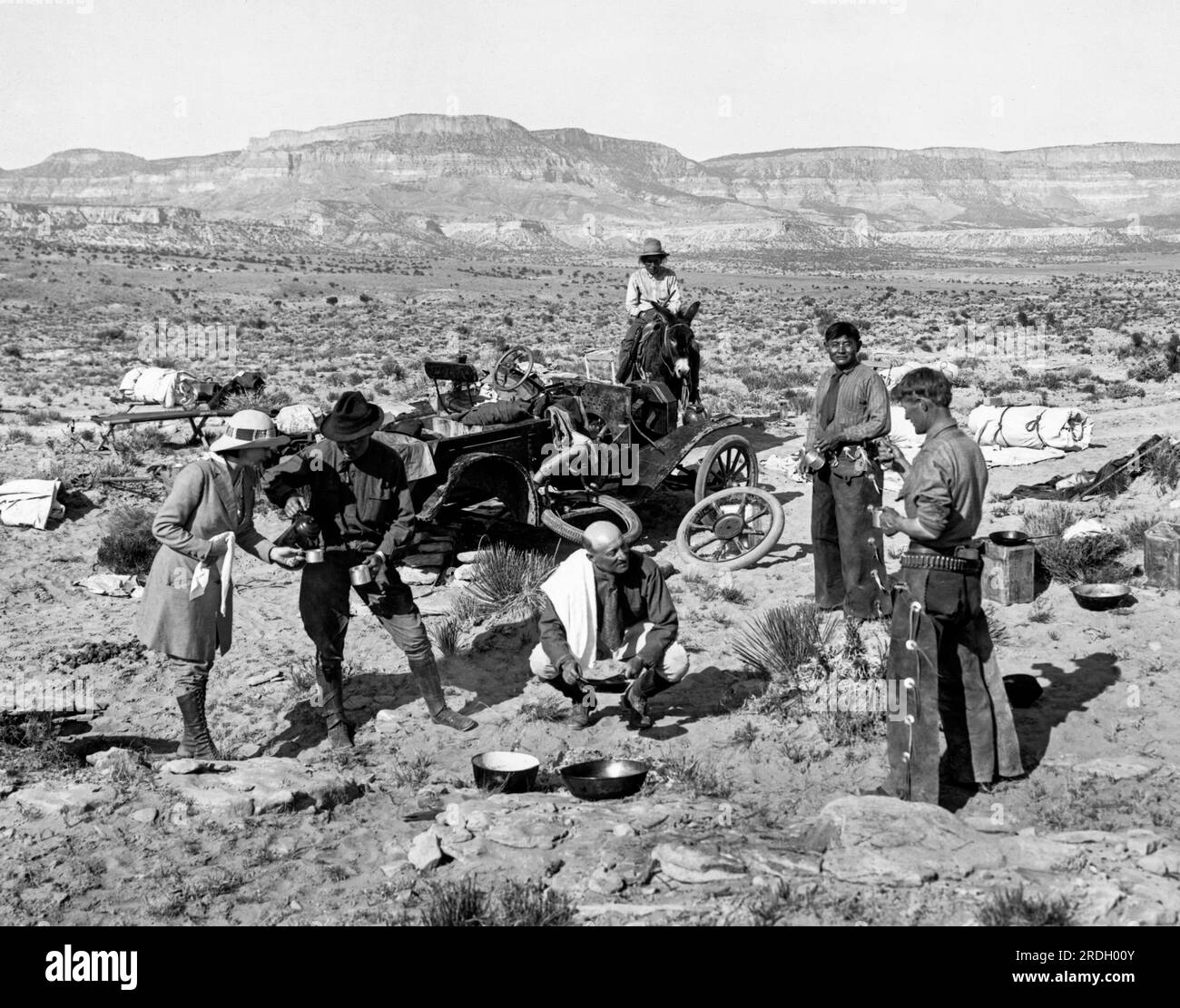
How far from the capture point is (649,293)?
1225 cm

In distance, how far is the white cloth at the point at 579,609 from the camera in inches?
261

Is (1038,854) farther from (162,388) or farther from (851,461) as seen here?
(162,388)

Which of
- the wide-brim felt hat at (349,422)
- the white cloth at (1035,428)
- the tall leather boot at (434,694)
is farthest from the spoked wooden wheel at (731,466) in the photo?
the wide-brim felt hat at (349,422)

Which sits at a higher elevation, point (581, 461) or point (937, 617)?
point (581, 461)

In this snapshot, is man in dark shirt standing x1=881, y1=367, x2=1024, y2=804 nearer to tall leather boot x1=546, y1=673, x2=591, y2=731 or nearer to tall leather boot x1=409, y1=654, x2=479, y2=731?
tall leather boot x1=546, y1=673, x2=591, y2=731

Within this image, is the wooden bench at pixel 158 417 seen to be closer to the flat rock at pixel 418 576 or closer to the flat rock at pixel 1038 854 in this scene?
the flat rock at pixel 418 576

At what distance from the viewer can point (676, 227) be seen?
18188cm

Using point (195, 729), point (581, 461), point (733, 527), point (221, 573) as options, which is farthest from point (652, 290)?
point (195, 729)

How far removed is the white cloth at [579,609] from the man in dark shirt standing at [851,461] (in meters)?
2.15

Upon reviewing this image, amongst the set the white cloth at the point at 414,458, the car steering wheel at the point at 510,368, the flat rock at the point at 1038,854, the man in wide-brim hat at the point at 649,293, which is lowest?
the flat rock at the point at 1038,854

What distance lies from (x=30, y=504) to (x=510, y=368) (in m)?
4.64

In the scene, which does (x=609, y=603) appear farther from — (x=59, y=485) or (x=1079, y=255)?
(x=1079, y=255)

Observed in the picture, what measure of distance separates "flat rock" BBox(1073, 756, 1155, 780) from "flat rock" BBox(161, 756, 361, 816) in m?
3.68
